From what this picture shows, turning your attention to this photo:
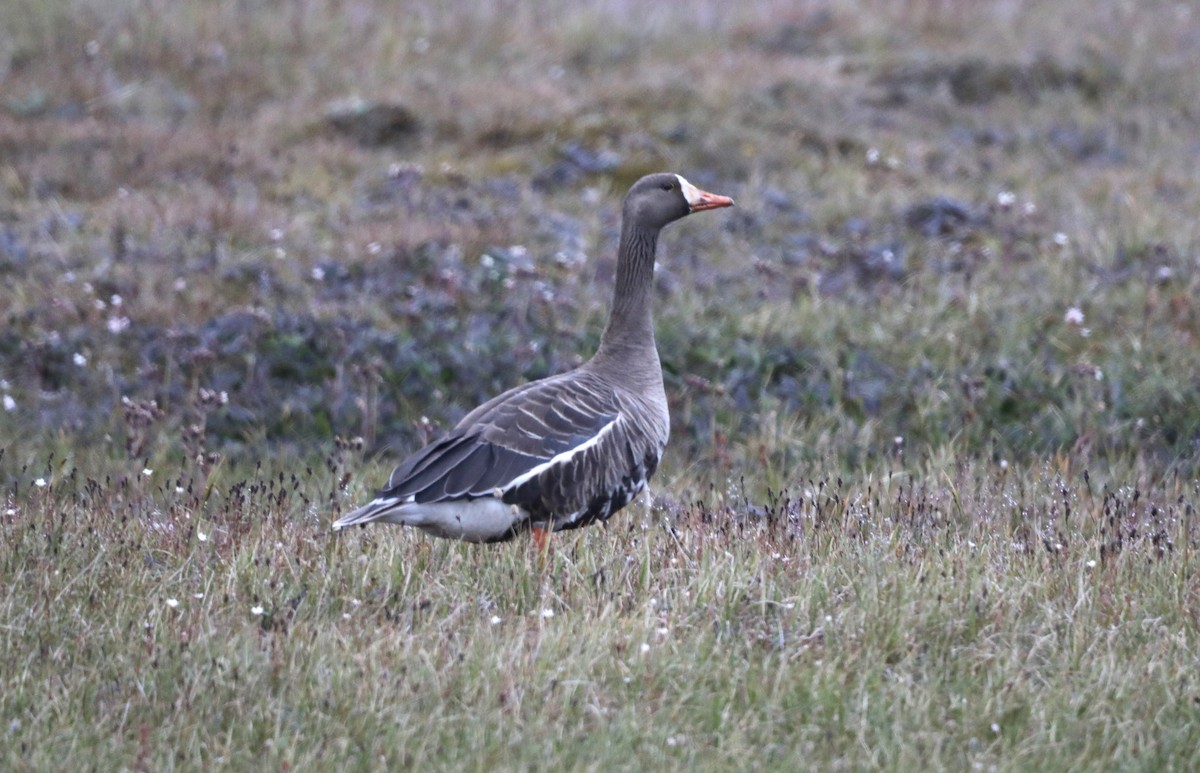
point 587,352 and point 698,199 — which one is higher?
point 698,199

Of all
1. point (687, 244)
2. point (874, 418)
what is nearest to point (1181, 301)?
point (874, 418)

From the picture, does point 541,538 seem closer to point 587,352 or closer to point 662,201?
point 662,201

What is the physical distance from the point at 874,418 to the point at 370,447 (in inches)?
112

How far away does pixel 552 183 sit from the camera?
12.1 meters

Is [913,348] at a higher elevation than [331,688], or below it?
below

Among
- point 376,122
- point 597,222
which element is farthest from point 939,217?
point 376,122

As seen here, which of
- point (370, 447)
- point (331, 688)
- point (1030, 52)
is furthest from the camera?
point (1030, 52)

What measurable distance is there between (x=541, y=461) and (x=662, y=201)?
1810 mm

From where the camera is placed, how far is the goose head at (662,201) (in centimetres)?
681

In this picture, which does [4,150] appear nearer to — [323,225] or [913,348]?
[323,225]

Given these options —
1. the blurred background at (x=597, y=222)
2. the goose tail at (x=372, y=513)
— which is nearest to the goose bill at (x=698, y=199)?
the blurred background at (x=597, y=222)

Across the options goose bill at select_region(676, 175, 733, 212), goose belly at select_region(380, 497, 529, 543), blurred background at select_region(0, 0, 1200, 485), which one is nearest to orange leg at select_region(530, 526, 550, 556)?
goose belly at select_region(380, 497, 529, 543)

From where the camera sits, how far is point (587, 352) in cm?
896

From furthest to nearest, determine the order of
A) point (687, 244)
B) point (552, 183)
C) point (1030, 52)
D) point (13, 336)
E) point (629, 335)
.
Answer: point (1030, 52) → point (552, 183) → point (687, 244) → point (13, 336) → point (629, 335)
